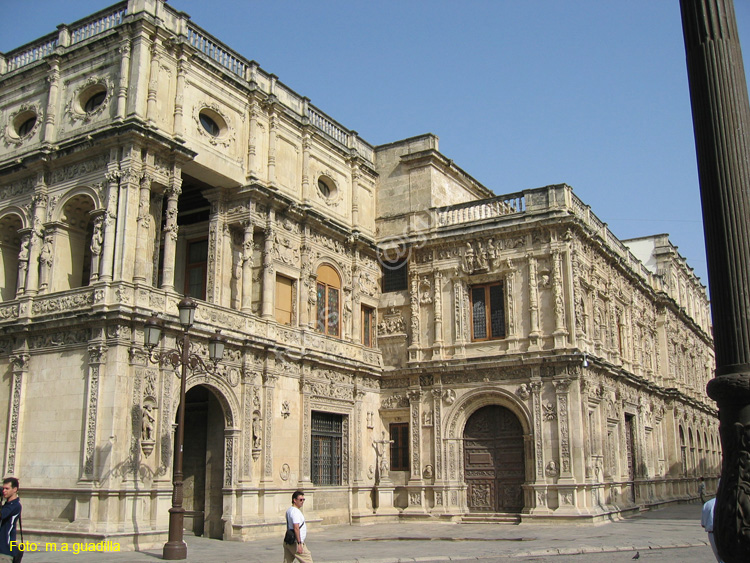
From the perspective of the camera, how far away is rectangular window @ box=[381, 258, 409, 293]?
26828mm

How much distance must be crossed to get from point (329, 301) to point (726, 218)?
1972 cm

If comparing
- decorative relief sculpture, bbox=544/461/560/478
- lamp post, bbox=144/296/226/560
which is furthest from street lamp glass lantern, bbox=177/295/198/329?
decorative relief sculpture, bbox=544/461/560/478

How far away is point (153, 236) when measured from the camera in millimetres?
18422

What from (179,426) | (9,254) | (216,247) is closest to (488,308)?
(216,247)

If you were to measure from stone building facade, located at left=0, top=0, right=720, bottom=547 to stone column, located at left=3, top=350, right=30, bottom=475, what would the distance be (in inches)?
2.1

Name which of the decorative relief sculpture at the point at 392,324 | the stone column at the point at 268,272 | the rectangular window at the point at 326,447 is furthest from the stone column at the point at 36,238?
the decorative relief sculpture at the point at 392,324

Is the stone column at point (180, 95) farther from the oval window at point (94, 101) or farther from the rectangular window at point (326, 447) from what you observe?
the rectangular window at point (326, 447)

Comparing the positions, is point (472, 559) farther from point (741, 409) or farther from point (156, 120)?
point (156, 120)

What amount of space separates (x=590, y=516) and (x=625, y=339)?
9.87m

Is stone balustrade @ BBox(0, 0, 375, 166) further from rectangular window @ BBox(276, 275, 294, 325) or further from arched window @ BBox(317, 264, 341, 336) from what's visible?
rectangular window @ BBox(276, 275, 294, 325)

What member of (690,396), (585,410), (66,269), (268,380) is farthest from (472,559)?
(690,396)

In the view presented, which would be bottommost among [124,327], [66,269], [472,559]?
[472,559]

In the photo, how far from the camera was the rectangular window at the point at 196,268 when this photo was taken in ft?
72.5

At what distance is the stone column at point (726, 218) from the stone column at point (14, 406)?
1669 centimetres
